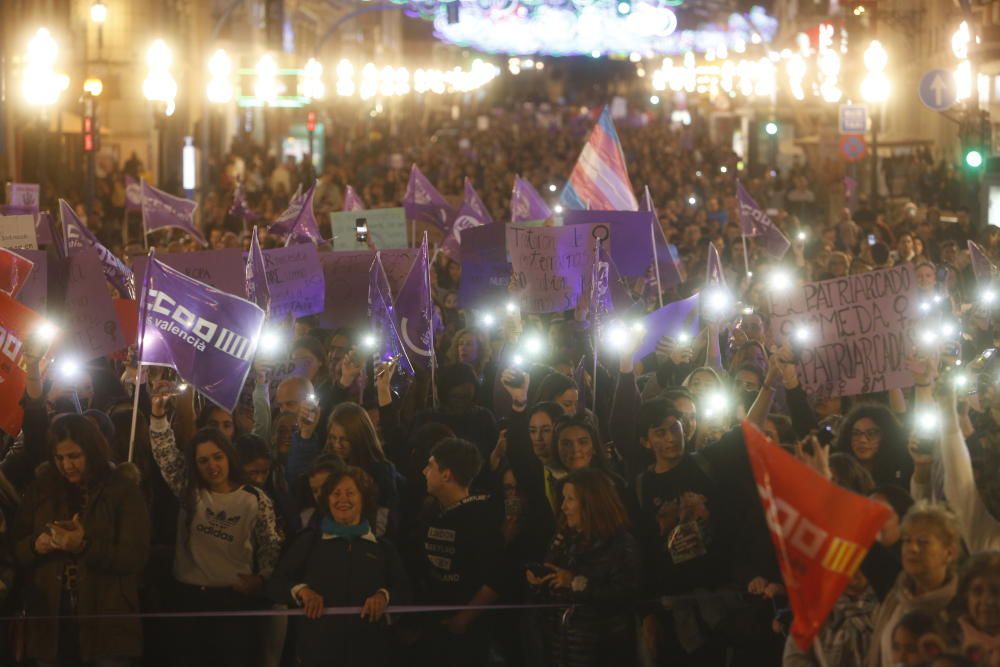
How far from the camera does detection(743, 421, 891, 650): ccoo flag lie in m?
5.50

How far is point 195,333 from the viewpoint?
887 centimetres

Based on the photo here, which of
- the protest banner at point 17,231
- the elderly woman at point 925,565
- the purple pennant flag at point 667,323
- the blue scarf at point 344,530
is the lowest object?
the blue scarf at point 344,530

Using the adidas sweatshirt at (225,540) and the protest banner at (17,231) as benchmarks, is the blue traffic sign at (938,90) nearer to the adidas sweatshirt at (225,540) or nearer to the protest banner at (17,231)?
the protest banner at (17,231)

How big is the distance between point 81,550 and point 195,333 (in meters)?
1.83

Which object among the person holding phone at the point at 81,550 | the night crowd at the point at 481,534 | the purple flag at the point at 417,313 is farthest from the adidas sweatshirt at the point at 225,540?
the purple flag at the point at 417,313

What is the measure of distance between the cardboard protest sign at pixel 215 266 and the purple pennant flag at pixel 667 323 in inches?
109

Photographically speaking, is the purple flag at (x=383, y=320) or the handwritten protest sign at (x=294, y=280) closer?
Answer: the purple flag at (x=383, y=320)

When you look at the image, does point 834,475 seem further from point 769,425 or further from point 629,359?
point 629,359

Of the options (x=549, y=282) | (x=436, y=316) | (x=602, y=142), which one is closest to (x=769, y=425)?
(x=549, y=282)

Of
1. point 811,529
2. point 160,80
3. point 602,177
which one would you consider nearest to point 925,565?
point 811,529

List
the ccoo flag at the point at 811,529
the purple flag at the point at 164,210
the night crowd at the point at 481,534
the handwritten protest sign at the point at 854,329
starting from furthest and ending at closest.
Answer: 1. the purple flag at the point at 164,210
2. the handwritten protest sign at the point at 854,329
3. the night crowd at the point at 481,534
4. the ccoo flag at the point at 811,529

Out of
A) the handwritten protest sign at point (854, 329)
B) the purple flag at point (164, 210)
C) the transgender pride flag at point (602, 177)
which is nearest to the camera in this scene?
the handwritten protest sign at point (854, 329)

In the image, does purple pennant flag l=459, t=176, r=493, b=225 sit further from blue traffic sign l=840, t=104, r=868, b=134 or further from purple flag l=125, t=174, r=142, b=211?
blue traffic sign l=840, t=104, r=868, b=134

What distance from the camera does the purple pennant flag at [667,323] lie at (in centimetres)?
1131
